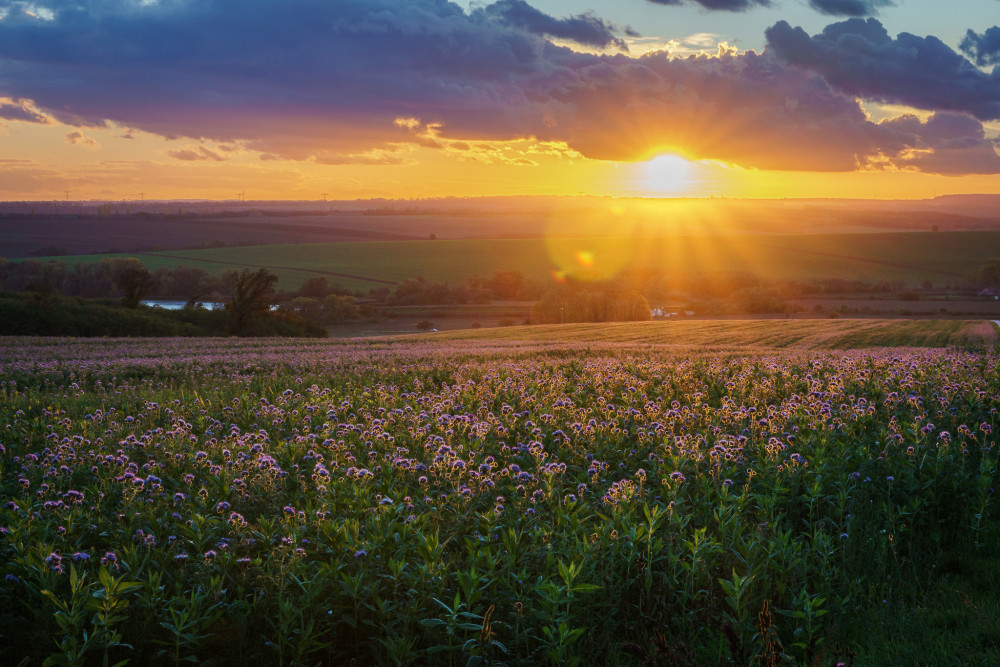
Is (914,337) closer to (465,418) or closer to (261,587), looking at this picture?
(465,418)

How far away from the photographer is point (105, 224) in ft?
541

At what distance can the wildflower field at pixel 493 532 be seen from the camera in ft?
14.7

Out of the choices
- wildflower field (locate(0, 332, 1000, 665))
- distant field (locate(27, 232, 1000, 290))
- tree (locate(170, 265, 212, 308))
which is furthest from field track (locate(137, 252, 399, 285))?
wildflower field (locate(0, 332, 1000, 665))

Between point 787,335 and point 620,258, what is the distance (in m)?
105

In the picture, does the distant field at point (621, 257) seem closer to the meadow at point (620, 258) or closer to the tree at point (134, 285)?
the meadow at point (620, 258)

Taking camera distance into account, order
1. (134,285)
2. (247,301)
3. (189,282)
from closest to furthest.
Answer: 1. (247,301)
2. (134,285)
3. (189,282)

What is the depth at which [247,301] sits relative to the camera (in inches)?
2486

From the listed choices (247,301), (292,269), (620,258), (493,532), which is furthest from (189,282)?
(493,532)

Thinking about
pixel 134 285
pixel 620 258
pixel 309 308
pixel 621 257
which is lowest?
pixel 309 308

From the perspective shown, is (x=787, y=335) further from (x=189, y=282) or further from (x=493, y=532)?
(x=189, y=282)

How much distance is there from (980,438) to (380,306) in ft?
305

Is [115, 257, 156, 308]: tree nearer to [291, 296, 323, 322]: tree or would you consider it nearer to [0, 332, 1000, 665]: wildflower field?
[291, 296, 323, 322]: tree

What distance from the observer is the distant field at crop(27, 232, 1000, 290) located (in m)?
128

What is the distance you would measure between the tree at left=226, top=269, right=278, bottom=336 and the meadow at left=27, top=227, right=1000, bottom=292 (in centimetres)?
5356
